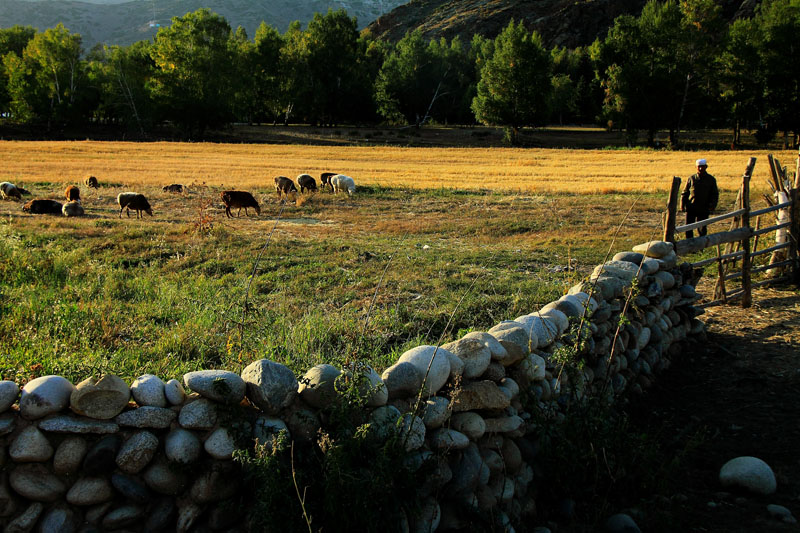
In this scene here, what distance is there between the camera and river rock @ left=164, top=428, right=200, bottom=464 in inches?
114

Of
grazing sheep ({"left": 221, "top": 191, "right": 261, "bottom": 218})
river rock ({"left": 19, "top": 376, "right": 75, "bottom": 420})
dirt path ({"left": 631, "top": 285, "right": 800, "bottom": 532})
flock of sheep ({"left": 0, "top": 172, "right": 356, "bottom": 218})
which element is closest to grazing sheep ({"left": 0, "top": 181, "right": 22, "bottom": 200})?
flock of sheep ({"left": 0, "top": 172, "right": 356, "bottom": 218})

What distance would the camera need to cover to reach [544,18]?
16175cm

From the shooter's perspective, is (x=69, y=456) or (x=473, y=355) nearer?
(x=69, y=456)

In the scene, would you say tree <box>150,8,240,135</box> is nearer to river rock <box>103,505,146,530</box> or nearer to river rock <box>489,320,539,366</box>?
river rock <box>489,320,539,366</box>

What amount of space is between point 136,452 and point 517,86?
208ft

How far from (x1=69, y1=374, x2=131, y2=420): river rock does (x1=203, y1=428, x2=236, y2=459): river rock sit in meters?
0.49

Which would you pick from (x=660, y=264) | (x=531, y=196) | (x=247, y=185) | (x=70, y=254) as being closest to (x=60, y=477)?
(x=660, y=264)

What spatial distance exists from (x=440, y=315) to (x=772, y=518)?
3351 mm

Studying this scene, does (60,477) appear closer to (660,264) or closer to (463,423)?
(463,423)

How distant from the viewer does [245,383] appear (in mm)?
3160

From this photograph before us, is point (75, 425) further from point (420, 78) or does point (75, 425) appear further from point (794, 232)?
point (420, 78)

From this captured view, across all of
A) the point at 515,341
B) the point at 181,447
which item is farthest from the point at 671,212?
the point at 181,447

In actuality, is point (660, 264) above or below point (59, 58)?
below

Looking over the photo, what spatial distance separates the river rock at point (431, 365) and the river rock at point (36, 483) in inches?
77.2
